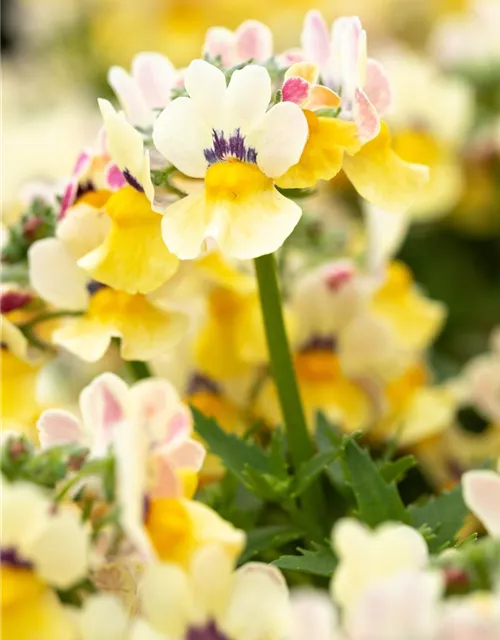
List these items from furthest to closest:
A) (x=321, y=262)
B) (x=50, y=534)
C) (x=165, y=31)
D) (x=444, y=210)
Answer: (x=165, y=31), (x=444, y=210), (x=321, y=262), (x=50, y=534)

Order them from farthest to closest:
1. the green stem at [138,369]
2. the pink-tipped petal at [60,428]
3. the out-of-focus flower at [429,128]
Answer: the out-of-focus flower at [429,128]
the green stem at [138,369]
the pink-tipped petal at [60,428]

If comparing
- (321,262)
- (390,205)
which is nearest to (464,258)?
(321,262)

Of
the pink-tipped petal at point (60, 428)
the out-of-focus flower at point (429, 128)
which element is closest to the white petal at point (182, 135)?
the pink-tipped petal at point (60, 428)

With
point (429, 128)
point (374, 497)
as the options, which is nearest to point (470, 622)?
point (374, 497)

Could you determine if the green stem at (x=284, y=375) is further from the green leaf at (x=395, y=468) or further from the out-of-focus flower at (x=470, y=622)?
the out-of-focus flower at (x=470, y=622)

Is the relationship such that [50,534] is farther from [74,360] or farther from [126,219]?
[74,360]

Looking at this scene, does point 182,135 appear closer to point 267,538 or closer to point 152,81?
point 152,81

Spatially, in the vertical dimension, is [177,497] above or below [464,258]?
above
